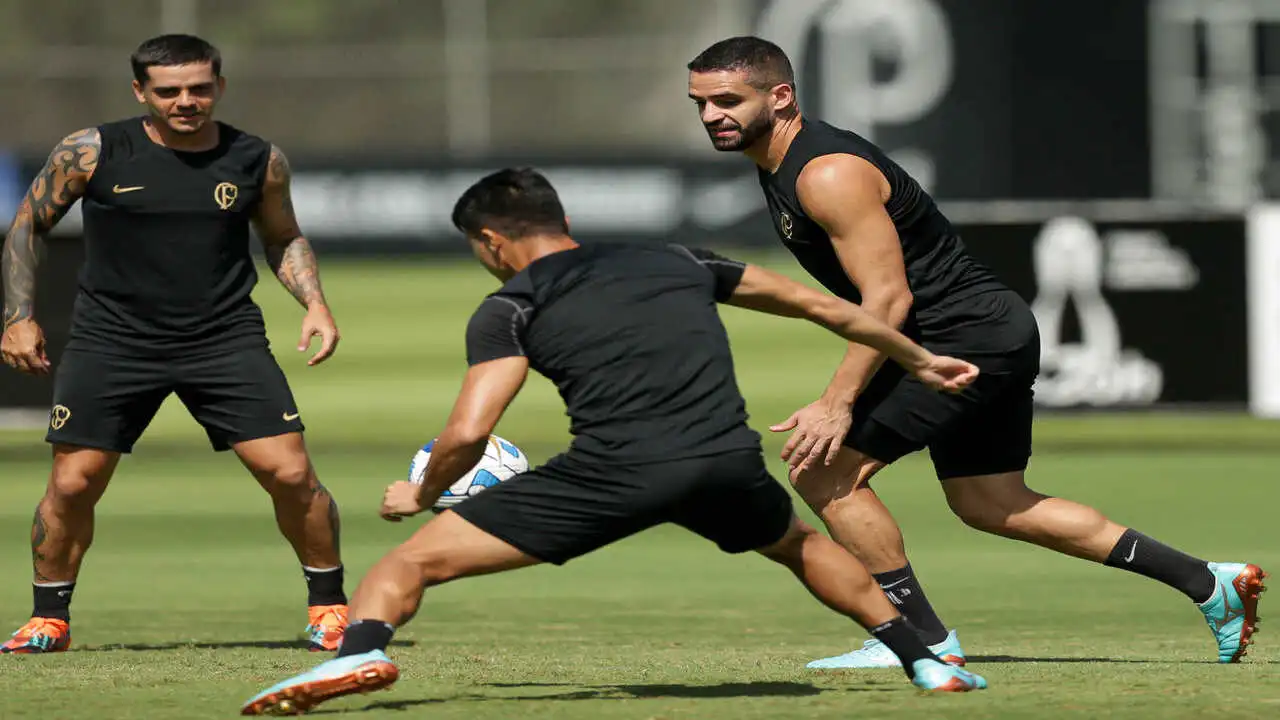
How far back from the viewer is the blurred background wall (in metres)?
26.8

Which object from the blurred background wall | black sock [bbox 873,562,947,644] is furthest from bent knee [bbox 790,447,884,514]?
the blurred background wall

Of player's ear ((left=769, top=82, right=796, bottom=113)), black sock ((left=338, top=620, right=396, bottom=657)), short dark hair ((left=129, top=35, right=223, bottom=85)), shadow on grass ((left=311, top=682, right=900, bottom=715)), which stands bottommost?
shadow on grass ((left=311, top=682, right=900, bottom=715))

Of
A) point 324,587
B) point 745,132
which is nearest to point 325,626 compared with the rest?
point 324,587

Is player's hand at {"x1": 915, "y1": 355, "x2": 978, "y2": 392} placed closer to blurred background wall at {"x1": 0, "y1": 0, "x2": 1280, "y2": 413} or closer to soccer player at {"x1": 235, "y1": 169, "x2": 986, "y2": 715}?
soccer player at {"x1": 235, "y1": 169, "x2": 986, "y2": 715}

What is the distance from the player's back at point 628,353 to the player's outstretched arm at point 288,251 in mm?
2173

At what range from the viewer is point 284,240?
28.8 feet

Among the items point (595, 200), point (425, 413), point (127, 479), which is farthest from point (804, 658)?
point (595, 200)

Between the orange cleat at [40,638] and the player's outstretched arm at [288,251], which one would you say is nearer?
the orange cleat at [40,638]

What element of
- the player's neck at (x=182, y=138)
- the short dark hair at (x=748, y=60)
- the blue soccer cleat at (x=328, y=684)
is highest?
the short dark hair at (x=748, y=60)

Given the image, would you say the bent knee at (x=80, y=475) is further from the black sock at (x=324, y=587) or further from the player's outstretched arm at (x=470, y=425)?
the player's outstretched arm at (x=470, y=425)

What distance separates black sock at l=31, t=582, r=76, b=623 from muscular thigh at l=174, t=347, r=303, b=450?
2.55ft

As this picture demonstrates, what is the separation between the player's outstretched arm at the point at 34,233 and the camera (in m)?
8.30

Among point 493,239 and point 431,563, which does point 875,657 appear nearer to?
point 431,563

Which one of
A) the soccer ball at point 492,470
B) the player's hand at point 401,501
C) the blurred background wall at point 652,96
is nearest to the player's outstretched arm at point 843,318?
the player's hand at point 401,501
